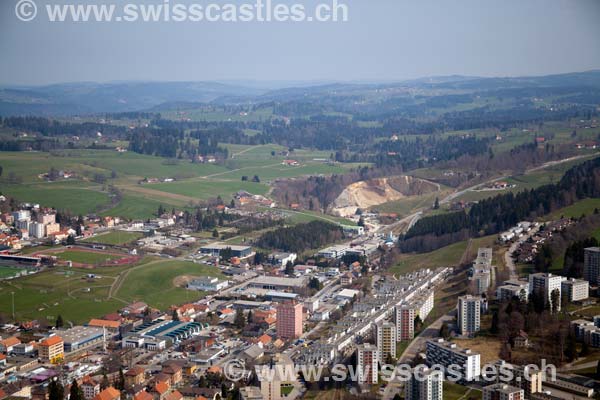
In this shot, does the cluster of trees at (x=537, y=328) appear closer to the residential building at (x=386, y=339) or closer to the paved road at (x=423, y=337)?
the paved road at (x=423, y=337)

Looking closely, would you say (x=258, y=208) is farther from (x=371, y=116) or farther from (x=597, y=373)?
(x=371, y=116)

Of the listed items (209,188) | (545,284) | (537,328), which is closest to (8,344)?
(537,328)

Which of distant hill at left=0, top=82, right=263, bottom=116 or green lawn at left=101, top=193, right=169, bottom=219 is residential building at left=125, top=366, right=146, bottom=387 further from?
distant hill at left=0, top=82, right=263, bottom=116

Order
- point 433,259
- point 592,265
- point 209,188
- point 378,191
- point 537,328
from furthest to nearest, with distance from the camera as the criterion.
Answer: point 378,191
point 209,188
point 433,259
point 592,265
point 537,328

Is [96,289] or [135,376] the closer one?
[135,376]

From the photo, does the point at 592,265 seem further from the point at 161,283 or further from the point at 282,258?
the point at 161,283

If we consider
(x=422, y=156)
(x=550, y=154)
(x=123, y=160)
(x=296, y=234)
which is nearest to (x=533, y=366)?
(x=296, y=234)
